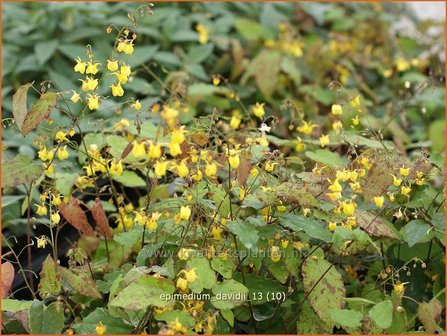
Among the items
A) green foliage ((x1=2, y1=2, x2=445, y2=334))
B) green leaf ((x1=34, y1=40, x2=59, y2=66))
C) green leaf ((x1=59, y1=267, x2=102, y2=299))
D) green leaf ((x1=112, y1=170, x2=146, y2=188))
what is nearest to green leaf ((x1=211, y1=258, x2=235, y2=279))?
green foliage ((x1=2, y1=2, x2=445, y2=334))

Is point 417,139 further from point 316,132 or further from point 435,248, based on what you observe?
point 435,248

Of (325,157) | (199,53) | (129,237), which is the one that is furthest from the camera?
(199,53)

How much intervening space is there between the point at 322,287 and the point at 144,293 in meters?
0.34

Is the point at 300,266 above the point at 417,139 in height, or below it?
above

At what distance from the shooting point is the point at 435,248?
1.66 metres

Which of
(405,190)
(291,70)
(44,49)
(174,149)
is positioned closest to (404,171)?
(405,190)

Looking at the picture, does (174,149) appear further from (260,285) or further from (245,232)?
(260,285)

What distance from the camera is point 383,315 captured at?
1240mm

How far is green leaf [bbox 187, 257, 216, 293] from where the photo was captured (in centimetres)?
126

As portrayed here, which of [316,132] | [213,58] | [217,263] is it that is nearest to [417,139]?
[316,132]

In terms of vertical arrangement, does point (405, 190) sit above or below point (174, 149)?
below

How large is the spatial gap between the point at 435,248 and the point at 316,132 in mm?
654

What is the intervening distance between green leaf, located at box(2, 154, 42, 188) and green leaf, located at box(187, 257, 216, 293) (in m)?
0.34

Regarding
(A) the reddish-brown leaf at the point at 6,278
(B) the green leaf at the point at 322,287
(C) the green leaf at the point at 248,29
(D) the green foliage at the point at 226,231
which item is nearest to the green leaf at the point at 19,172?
(D) the green foliage at the point at 226,231
